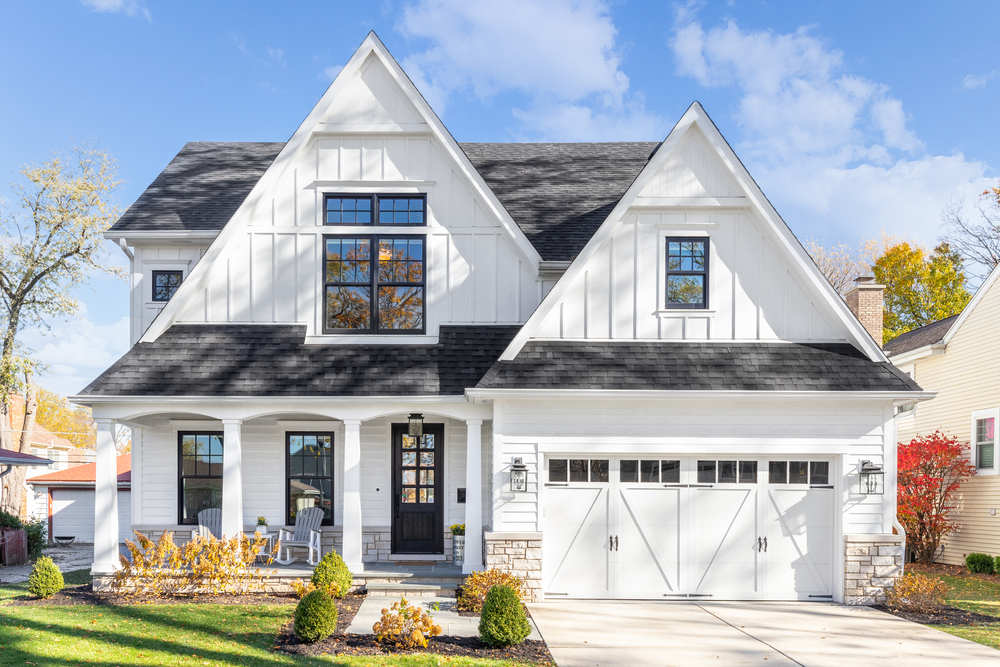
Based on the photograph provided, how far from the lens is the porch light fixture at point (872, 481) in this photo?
37.7 feet

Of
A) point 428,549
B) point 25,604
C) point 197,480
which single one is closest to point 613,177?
point 428,549

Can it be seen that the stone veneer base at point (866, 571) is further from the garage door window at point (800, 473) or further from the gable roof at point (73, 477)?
the gable roof at point (73, 477)

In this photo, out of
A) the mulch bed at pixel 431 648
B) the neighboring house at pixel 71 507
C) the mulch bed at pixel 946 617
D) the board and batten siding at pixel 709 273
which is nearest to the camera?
the mulch bed at pixel 431 648

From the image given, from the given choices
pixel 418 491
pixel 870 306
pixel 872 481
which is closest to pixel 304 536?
pixel 418 491

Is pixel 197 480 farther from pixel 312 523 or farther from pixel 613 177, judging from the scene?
pixel 613 177

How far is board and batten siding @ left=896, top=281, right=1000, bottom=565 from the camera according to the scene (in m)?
16.7

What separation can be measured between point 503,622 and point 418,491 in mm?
5293

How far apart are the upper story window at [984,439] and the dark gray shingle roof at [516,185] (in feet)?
32.3

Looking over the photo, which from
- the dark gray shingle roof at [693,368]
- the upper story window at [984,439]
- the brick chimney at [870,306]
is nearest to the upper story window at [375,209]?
the dark gray shingle roof at [693,368]

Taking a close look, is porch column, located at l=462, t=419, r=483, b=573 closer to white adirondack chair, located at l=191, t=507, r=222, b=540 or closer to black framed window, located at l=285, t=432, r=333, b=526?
black framed window, located at l=285, t=432, r=333, b=526

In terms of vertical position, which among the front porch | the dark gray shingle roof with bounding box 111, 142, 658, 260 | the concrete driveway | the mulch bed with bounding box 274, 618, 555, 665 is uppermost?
the dark gray shingle roof with bounding box 111, 142, 658, 260

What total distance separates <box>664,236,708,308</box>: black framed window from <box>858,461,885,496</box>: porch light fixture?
141 inches

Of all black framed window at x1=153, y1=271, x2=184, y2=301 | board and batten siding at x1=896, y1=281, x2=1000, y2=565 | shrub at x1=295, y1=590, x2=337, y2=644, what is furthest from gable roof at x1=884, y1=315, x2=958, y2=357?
black framed window at x1=153, y1=271, x2=184, y2=301

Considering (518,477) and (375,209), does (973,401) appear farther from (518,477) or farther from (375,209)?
(375,209)
